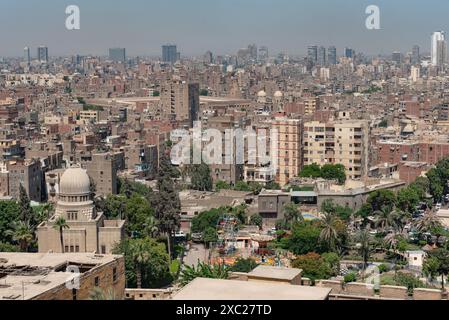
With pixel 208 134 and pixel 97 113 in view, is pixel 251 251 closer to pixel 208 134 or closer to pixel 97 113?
pixel 208 134

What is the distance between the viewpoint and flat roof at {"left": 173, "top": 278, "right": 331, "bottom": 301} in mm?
4782

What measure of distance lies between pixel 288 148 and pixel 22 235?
1058 centimetres

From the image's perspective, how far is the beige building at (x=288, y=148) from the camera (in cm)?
2120

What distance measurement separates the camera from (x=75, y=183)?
39.5 feet

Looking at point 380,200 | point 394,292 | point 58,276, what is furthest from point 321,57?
point 58,276

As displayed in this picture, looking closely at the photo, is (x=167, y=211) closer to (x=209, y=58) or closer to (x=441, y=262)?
(x=441, y=262)

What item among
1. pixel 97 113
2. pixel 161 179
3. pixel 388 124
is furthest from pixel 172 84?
pixel 161 179

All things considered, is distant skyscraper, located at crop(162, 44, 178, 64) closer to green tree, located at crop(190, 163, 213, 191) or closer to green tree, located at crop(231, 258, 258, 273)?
green tree, located at crop(190, 163, 213, 191)

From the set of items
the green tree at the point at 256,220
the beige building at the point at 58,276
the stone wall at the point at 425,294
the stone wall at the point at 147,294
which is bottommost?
the green tree at the point at 256,220

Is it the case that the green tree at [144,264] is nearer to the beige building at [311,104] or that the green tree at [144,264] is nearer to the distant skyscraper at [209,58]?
the beige building at [311,104]

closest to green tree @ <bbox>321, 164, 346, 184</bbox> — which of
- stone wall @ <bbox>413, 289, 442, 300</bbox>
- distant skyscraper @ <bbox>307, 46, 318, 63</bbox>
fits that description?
stone wall @ <bbox>413, 289, 442, 300</bbox>

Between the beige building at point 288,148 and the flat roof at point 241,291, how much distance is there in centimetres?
1594

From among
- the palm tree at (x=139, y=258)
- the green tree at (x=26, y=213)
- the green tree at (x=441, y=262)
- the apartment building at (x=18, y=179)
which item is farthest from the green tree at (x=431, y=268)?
the apartment building at (x=18, y=179)

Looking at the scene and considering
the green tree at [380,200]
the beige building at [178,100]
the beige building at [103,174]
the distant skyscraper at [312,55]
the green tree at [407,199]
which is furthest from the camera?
the distant skyscraper at [312,55]
